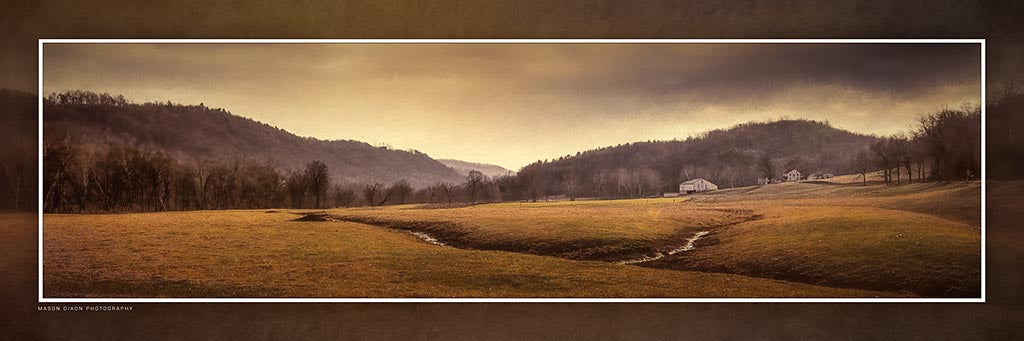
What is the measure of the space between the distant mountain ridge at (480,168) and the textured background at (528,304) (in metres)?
1.25

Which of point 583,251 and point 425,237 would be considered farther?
point 425,237

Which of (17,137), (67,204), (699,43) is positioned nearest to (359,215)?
(67,204)

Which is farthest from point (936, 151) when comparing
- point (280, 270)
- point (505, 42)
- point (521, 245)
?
point (280, 270)

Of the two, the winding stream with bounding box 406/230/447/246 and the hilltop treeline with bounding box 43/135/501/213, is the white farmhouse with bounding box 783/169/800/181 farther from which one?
the winding stream with bounding box 406/230/447/246

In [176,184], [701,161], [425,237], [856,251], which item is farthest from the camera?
[425,237]

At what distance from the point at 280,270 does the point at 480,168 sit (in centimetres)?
215

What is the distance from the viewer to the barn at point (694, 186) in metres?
6.36

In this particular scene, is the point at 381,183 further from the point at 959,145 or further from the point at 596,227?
the point at 959,145

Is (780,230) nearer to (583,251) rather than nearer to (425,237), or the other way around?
(583,251)

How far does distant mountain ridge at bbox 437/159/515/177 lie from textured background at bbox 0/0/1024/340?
1.25 m

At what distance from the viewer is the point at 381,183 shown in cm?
635

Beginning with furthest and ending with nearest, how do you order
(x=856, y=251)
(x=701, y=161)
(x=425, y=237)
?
(x=425, y=237), (x=701, y=161), (x=856, y=251)

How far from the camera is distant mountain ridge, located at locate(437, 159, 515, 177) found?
252 inches

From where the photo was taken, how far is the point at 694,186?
639 cm
